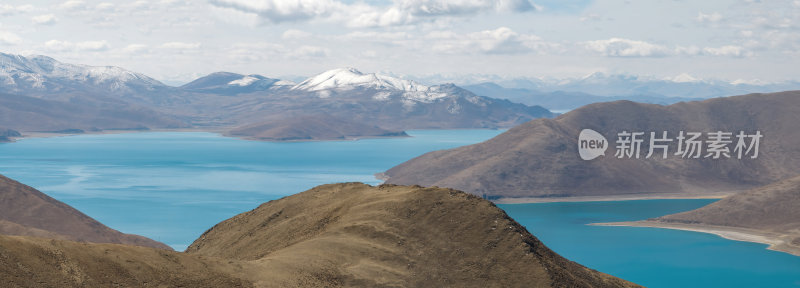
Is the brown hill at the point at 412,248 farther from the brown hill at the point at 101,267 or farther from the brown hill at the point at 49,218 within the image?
the brown hill at the point at 49,218

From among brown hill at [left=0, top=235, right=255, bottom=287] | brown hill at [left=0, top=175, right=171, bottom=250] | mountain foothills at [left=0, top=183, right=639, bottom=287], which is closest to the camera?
brown hill at [left=0, top=235, right=255, bottom=287]

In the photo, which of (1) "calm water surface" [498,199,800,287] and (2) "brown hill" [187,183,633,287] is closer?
(2) "brown hill" [187,183,633,287]

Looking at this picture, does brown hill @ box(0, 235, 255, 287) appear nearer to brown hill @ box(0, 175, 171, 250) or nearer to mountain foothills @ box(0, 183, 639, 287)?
mountain foothills @ box(0, 183, 639, 287)

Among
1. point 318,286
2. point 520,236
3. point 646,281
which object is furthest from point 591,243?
point 318,286

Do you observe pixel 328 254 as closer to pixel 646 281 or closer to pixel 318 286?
pixel 318 286

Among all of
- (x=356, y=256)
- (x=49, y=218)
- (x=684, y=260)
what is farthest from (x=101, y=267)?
(x=684, y=260)

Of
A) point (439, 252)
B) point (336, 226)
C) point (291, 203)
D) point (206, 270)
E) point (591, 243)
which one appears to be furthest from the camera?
point (591, 243)

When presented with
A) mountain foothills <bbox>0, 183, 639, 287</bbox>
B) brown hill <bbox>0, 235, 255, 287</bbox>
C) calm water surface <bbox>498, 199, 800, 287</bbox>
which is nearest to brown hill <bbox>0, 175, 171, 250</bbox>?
mountain foothills <bbox>0, 183, 639, 287</bbox>
